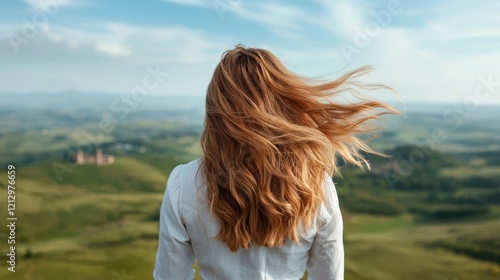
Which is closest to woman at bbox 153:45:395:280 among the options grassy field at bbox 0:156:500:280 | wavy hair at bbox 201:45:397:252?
wavy hair at bbox 201:45:397:252

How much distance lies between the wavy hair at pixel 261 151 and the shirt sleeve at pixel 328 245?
4cm

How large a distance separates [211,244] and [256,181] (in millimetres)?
198

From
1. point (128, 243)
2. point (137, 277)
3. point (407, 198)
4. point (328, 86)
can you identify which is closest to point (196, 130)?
point (128, 243)

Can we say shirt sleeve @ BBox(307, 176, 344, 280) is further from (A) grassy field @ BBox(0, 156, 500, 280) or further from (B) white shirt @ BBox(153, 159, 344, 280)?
(A) grassy field @ BBox(0, 156, 500, 280)

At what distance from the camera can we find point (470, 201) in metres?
4.59

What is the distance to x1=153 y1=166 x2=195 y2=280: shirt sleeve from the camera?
1.16 m

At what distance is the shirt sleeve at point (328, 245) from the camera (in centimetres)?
118

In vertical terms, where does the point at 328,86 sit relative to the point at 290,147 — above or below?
above

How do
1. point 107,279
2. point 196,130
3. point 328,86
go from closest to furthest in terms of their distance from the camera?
point 328,86 < point 107,279 < point 196,130

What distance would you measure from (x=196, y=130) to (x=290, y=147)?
13.6ft

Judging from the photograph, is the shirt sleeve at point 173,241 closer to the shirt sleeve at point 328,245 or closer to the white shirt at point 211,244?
the white shirt at point 211,244

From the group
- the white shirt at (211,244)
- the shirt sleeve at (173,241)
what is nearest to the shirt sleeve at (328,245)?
the white shirt at (211,244)

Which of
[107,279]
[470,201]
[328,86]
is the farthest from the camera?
[470,201]

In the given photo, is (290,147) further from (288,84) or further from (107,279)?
(107,279)
